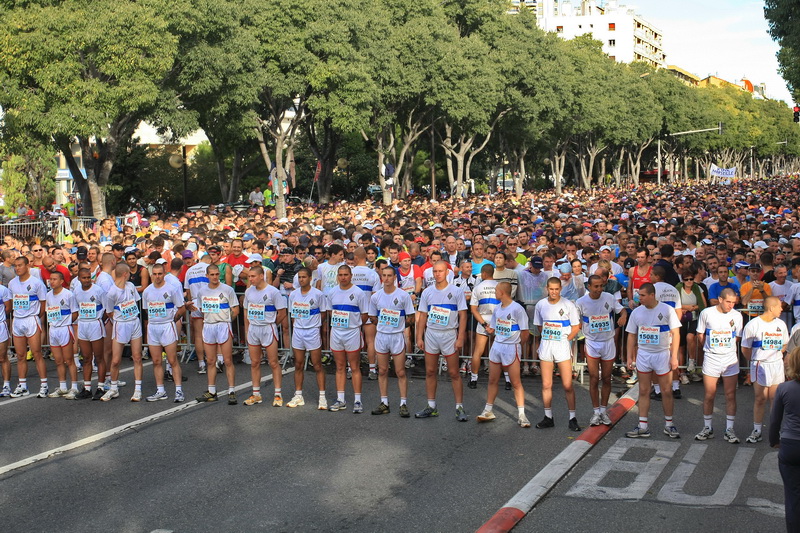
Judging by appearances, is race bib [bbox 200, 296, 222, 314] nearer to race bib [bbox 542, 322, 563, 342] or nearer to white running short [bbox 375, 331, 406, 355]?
white running short [bbox 375, 331, 406, 355]

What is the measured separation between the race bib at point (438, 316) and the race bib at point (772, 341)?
3.36 meters

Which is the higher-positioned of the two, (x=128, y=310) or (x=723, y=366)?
(x=128, y=310)

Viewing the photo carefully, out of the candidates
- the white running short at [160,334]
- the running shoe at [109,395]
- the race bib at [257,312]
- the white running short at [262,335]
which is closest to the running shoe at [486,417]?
the white running short at [262,335]

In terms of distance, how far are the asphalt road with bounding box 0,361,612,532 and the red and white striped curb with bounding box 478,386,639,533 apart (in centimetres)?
15

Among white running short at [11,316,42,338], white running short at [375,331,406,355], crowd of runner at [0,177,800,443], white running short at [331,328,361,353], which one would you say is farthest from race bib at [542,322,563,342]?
white running short at [11,316,42,338]

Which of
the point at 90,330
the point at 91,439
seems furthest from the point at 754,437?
the point at 90,330

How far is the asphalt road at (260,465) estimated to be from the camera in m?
7.77

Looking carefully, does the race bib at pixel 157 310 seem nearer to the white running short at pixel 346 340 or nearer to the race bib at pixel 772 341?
the white running short at pixel 346 340

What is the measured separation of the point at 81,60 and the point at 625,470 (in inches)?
923

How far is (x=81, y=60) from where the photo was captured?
27.9m

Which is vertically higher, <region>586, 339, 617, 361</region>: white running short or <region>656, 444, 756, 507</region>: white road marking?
<region>586, 339, 617, 361</region>: white running short

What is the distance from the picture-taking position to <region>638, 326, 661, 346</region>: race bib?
10039mm

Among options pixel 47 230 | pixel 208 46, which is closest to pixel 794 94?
pixel 208 46

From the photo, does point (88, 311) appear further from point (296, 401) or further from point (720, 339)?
point (720, 339)
